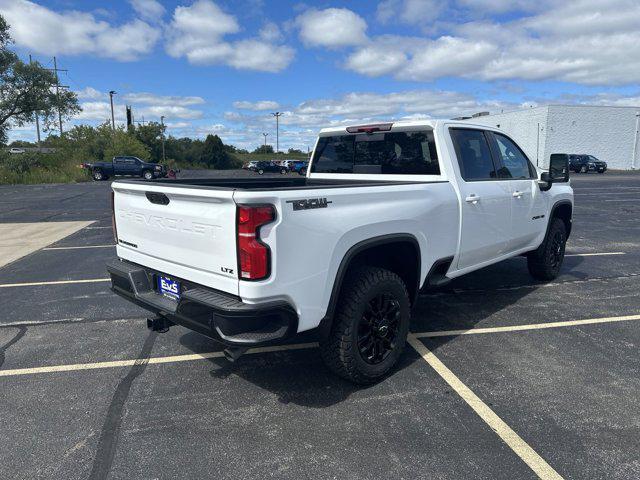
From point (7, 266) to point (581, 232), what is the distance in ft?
37.4

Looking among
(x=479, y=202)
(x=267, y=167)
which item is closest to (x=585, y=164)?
(x=267, y=167)

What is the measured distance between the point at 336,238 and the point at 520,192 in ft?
9.71

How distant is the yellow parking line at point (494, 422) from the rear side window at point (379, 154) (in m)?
1.67

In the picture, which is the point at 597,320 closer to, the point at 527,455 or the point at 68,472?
the point at 527,455

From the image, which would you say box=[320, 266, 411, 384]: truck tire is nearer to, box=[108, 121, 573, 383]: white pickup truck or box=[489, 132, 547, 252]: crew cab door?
box=[108, 121, 573, 383]: white pickup truck

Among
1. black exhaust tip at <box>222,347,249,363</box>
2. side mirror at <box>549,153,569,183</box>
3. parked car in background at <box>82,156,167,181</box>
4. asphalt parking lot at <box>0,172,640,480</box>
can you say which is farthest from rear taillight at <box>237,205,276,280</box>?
parked car in background at <box>82,156,167,181</box>

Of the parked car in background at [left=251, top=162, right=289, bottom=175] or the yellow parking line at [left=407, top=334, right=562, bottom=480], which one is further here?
the parked car in background at [left=251, top=162, right=289, bottom=175]

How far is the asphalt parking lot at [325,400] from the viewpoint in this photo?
258 centimetres

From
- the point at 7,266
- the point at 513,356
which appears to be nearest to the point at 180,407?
the point at 513,356

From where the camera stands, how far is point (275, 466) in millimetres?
2547

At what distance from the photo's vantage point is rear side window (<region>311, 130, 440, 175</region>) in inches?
164

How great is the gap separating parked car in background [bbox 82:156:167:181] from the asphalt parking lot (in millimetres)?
31712

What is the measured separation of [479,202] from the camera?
4.27 m

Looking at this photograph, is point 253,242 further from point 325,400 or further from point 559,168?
point 559,168
